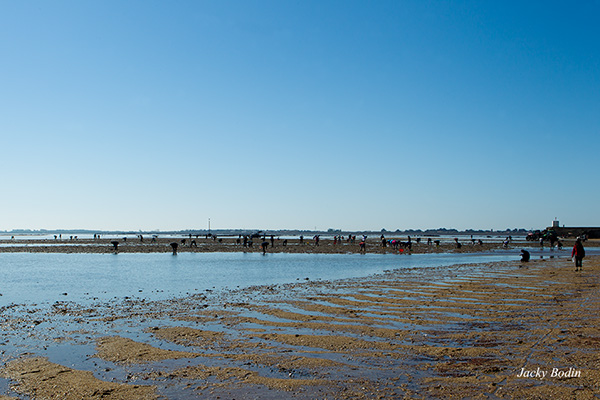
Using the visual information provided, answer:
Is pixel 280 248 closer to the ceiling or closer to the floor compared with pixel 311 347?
closer to the floor

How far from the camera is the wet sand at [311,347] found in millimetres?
7031

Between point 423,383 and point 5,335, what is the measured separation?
400 inches

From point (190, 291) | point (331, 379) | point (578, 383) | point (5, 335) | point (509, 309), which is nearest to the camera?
point (578, 383)

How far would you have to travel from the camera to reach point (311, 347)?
31.4 feet

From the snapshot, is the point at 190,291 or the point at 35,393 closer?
the point at 35,393

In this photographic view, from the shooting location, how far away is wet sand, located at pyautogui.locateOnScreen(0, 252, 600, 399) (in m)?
7.03

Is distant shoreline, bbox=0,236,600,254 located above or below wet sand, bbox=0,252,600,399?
below

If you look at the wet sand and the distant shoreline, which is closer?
the wet sand

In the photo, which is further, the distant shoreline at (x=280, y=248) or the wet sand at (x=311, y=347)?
the distant shoreline at (x=280, y=248)

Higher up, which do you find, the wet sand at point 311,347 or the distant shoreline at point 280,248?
the wet sand at point 311,347

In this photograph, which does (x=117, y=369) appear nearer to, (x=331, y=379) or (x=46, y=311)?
(x=331, y=379)

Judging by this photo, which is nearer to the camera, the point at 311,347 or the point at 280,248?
the point at 311,347

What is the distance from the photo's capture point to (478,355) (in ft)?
28.3

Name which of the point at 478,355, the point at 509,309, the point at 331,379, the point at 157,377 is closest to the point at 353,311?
the point at 509,309
